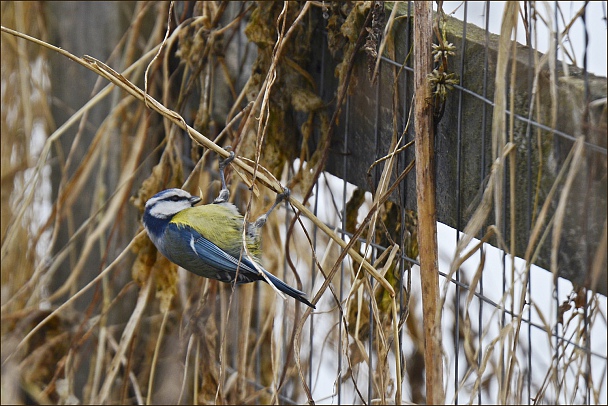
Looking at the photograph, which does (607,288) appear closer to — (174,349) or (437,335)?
(437,335)

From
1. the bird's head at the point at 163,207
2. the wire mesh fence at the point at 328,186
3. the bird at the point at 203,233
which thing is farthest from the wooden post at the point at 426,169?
the bird's head at the point at 163,207

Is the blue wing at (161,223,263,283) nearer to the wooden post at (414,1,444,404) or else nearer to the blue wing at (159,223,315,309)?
the blue wing at (159,223,315,309)

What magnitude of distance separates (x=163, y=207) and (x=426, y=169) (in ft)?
2.20

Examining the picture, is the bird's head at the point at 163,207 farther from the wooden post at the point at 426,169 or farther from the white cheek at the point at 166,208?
the wooden post at the point at 426,169

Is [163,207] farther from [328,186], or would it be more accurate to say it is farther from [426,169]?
[426,169]

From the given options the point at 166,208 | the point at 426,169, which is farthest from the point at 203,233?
the point at 426,169

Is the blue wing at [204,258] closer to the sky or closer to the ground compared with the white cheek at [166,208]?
closer to the ground

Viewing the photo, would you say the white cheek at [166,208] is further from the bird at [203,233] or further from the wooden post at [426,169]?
the wooden post at [426,169]

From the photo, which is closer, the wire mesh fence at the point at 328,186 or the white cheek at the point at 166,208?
the wire mesh fence at the point at 328,186

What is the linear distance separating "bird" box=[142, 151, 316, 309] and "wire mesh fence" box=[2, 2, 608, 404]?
7 centimetres

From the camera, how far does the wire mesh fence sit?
1141mm

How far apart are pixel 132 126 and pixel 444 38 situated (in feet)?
4.22

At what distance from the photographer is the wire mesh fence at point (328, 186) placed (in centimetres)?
114

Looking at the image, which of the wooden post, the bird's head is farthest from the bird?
the wooden post
